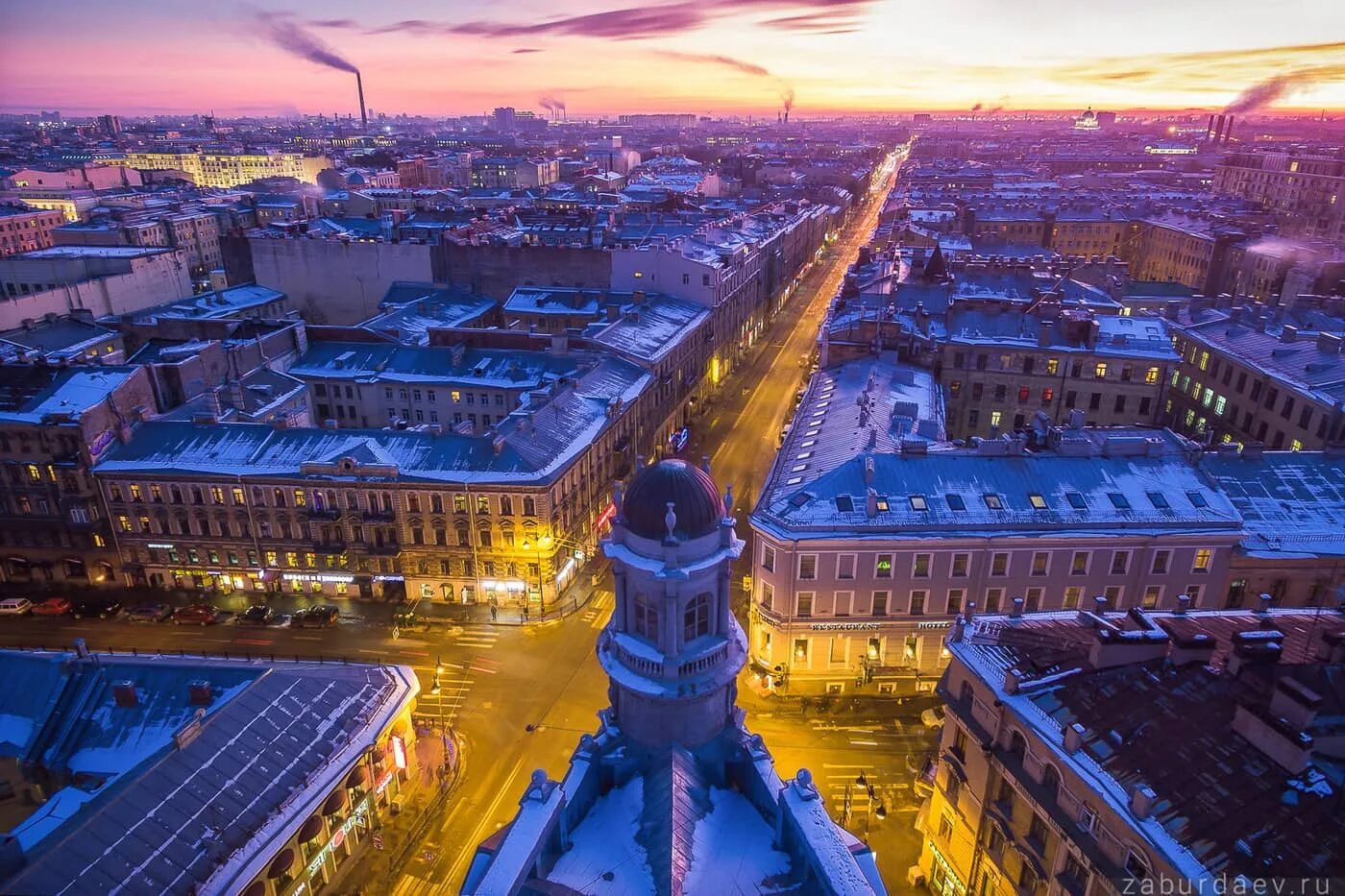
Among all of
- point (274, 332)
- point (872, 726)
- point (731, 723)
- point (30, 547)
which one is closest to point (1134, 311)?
point (872, 726)

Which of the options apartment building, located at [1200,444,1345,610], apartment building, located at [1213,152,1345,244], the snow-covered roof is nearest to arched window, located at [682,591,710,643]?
apartment building, located at [1200,444,1345,610]

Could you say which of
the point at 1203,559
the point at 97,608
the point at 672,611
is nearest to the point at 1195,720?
the point at 672,611

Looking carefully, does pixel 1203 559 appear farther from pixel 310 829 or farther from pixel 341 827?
pixel 310 829

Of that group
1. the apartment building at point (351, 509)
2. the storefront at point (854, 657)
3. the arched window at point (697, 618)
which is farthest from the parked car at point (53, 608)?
the arched window at point (697, 618)

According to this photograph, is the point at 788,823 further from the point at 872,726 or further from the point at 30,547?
the point at 30,547

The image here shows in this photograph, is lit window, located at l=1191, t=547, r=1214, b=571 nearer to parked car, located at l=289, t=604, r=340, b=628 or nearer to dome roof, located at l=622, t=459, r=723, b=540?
dome roof, located at l=622, t=459, r=723, b=540

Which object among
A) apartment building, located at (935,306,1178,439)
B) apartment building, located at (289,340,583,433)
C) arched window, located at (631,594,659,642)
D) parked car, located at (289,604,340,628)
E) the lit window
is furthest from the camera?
apartment building, located at (289,340,583,433)
